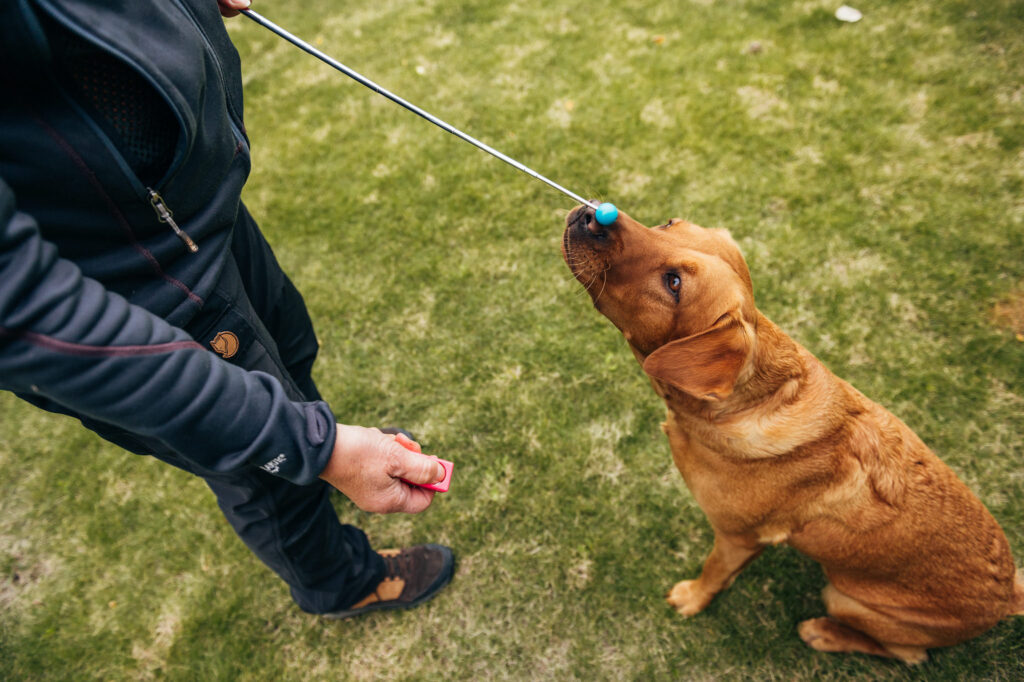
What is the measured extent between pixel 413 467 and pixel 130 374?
75 centimetres

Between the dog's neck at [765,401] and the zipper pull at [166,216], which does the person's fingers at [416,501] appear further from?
the dog's neck at [765,401]

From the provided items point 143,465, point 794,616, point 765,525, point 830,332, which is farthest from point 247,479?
point 830,332

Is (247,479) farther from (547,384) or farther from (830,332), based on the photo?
(830,332)

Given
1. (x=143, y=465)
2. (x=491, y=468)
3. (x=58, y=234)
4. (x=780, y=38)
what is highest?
(x=58, y=234)

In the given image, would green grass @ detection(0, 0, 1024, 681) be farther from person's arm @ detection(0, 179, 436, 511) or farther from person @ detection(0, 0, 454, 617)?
person's arm @ detection(0, 179, 436, 511)

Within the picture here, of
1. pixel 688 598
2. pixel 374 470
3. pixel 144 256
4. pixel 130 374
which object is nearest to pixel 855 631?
pixel 688 598

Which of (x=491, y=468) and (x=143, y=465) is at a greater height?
(x=491, y=468)

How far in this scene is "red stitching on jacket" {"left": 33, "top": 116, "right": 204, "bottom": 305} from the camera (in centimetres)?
121

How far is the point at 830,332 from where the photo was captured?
3.54m

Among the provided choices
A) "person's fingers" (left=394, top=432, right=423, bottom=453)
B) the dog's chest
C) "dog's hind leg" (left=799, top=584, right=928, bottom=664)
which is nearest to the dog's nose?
the dog's chest

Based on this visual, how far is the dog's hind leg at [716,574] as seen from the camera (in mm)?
2453

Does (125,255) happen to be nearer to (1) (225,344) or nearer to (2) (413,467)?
(1) (225,344)

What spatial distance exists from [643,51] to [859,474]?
4.69 meters

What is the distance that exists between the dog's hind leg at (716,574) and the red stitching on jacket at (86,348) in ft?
7.57
